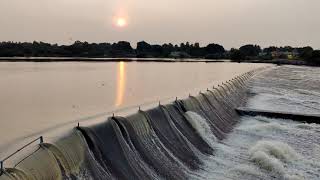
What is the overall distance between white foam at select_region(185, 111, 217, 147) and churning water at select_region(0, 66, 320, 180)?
38 millimetres

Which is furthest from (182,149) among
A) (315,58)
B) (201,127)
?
(315,58)

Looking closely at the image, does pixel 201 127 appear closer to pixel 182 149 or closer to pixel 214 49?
pixel 182 149

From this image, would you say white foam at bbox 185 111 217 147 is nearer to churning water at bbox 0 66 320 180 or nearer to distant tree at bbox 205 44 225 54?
churning water at bbox 0 66 320 180

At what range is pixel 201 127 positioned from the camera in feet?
53.3

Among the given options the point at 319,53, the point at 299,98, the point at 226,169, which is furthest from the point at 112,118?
the point at 319,53

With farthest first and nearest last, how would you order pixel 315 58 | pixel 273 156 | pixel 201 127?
pixel 315 58 < pixel 201 127 < pixel 273 156

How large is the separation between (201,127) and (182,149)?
110 inches

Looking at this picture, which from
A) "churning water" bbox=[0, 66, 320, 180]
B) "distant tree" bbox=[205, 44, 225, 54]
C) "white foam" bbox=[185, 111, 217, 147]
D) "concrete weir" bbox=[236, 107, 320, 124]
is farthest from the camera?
"distant tree" bbox=[205, 44, 225, 54]

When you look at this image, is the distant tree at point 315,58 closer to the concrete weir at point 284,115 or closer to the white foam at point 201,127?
the concrete weir at point 284,115

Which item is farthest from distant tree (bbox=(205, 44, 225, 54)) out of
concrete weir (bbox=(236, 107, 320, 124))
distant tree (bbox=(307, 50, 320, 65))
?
concrete weir (bbox=(236, 107, 320, 124))

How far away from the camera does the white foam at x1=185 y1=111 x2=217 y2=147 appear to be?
1583 cm

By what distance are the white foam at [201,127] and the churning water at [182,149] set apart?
0.04m

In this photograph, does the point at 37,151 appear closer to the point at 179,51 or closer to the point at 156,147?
the point at 156,147

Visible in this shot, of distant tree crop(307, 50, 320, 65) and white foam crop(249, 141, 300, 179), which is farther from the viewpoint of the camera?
distant tree crop(307, 50, 320, 65)
